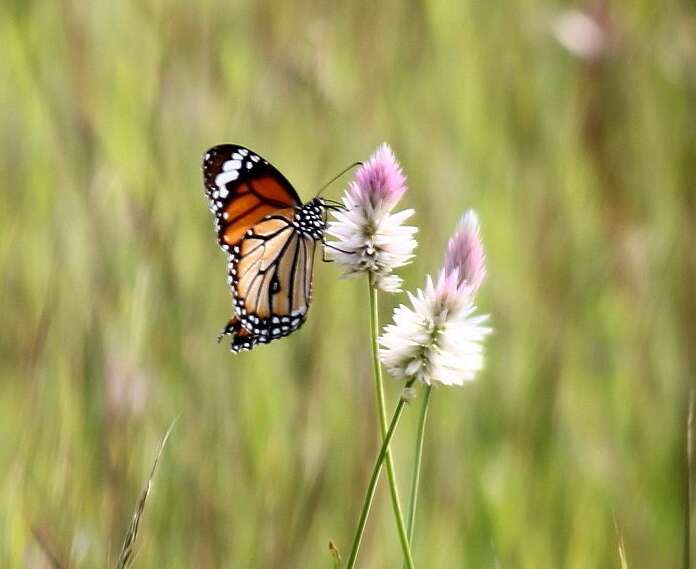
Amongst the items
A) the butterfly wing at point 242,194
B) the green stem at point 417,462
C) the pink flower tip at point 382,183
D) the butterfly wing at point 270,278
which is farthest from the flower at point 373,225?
the butterfly wing at point 242,194

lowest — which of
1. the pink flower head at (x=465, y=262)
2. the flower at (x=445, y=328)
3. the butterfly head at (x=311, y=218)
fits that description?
the flower at (x=445, y=328)

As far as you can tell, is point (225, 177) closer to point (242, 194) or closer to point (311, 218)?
point (242, 194)

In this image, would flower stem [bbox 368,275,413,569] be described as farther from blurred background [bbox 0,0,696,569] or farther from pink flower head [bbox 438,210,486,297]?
blurred background [bbox 0,0,696,569]

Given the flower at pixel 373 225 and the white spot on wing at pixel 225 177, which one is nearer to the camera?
the flower at pixel 373 225

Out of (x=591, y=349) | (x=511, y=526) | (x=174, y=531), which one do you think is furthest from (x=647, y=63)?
(x=174, y=531)

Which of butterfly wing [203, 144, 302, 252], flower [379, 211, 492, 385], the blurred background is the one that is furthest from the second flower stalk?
butterfly wing [203, 144, 302, 252]

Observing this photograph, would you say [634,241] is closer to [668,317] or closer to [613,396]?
[668,317]

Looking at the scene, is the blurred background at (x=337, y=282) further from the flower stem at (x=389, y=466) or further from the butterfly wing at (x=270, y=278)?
the flower stem at (x=389, y=466)

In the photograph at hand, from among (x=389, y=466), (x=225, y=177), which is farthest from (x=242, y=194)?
(x=389, y=466)
